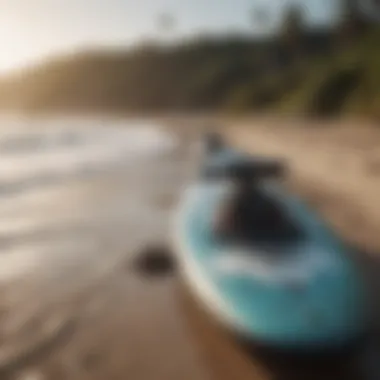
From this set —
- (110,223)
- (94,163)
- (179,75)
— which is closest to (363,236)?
(110,223)

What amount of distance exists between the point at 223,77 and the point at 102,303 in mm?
1876

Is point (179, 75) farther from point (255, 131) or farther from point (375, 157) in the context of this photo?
point (375, 157)

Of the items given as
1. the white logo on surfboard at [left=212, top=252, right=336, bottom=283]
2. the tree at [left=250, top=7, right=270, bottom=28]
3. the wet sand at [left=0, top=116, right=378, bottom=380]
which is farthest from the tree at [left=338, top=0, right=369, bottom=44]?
the white logo on surfboard at [left=212, top=252, right=336, bottom=283]

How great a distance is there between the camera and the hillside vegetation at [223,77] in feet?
10.2

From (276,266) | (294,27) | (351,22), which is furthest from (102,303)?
(351,22)

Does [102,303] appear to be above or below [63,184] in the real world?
below

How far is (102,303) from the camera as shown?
2.10m

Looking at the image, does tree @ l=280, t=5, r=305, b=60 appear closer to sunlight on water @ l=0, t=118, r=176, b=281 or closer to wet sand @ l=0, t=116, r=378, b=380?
wet sand @ l=0, t=116, r=378, b=380

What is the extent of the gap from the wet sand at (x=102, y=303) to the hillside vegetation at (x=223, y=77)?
450mm

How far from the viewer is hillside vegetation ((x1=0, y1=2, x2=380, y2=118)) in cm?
310

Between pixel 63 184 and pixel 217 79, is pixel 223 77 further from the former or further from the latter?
pixel 63 184

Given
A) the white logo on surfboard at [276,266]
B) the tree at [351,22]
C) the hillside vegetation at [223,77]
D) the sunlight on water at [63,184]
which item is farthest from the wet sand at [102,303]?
the tree at [351,22]

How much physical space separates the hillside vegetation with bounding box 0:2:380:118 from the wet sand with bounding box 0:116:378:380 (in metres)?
0.45

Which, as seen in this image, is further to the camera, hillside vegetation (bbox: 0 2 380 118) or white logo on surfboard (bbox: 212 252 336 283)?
hillside vegetation (bbox: 0 2 380 118)
